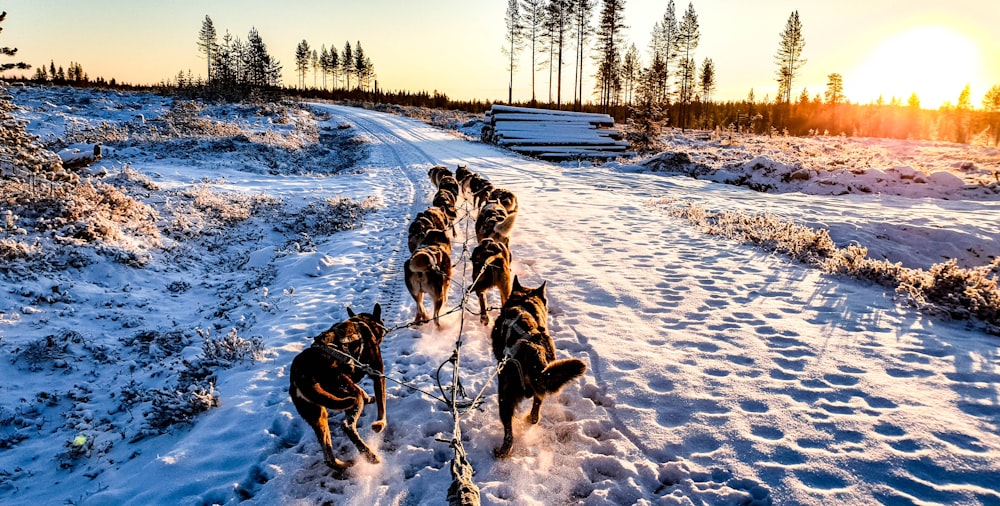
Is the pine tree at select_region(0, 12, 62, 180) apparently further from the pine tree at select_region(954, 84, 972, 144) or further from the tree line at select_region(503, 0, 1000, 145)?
the pine tree at select_region(954, 84, 972, 144)

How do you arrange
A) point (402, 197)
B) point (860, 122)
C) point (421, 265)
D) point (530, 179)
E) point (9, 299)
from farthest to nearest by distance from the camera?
point (860, 122) → point (530, 179) → point (402, 197) → point (9, 299) → point (421, 265)

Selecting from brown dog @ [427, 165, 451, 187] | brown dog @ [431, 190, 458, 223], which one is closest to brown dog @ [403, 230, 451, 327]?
brown dog @ [431, 190, 458, 223]

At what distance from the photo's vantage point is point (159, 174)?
565 inches

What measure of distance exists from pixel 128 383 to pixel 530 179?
14.5 m

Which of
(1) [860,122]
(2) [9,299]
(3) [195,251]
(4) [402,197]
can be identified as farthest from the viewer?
(1) [860,122]

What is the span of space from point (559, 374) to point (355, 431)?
1620 mm

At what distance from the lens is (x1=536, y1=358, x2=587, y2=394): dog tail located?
3.17 metres

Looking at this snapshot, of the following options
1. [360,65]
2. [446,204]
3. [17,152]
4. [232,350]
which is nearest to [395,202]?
[446,204]

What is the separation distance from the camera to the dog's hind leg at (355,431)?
3365 mm

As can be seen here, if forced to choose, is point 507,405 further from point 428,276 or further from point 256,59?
point 256,59

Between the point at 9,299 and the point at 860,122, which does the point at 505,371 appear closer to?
the point at 9,299

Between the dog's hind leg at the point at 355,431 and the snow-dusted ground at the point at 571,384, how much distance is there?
10 centimetres

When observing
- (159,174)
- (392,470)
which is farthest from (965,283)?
(159,174)

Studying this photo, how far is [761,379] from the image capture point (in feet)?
14.4
